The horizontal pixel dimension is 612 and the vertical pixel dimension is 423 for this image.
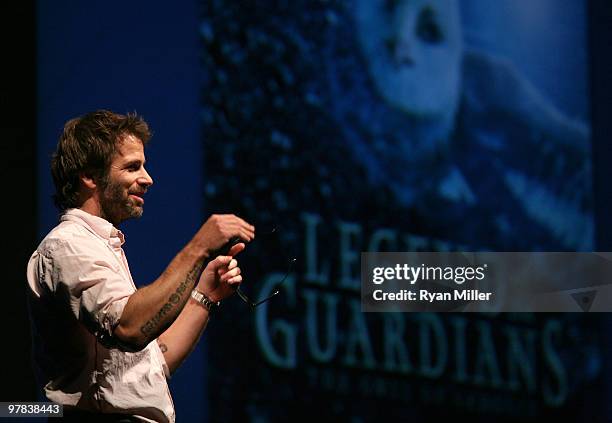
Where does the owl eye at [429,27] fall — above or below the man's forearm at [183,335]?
above

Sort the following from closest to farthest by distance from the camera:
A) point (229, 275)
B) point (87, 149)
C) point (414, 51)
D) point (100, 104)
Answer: point (87, 149), point (229, 275), point (100, 104), point (414, 51)

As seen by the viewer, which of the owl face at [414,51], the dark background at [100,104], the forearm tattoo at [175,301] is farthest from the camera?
the owl face at [414,51]

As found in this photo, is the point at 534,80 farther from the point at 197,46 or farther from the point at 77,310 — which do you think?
the point at 77,310

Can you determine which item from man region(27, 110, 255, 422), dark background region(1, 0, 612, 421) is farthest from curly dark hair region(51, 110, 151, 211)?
dark background region(1, 0, 612, 421)

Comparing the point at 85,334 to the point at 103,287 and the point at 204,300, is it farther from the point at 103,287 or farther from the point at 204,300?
the point at 204,300

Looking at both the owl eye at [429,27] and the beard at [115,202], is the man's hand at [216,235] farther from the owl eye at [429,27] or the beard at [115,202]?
the owl eye at [429,27]

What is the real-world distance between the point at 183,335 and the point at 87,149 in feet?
1.46

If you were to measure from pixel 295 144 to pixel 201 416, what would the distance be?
1052 mm

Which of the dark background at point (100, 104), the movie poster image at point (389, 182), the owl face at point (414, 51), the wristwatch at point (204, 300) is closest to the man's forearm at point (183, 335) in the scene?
the wristwatch at point (204, 300)

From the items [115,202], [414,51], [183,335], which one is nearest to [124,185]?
[115,202]

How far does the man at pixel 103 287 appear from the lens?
1.63m

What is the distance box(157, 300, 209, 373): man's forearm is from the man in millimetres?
54

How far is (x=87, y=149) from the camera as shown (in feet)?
6.00

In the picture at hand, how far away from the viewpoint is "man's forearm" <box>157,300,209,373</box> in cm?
197
